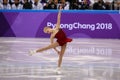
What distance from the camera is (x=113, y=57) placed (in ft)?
43.3

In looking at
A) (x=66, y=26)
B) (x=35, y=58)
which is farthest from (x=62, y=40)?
(x=66, y=26)

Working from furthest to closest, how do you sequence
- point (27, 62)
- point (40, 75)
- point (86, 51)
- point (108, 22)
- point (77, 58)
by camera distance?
point (108, 22)
point (86, 51)
point (77, 58)
point (27, 62)
point (40, 75)

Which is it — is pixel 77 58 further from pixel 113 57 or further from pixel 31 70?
pixel 31 70

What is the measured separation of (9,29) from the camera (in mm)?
19906

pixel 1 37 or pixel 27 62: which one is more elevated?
pixel 27 62

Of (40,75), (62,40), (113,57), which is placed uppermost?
(62,40)

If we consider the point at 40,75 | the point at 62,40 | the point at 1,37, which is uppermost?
the point at 62,40

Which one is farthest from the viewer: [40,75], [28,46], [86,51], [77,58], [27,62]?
[28,46]

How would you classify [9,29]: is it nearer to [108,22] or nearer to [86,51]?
[108,22]

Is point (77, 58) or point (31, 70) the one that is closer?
point (31, 70)

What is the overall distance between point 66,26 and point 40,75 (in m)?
10.4

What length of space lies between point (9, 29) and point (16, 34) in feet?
1.38

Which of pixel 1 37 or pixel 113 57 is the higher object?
pixel 113 57

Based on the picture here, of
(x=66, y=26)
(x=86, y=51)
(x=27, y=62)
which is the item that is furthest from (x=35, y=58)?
(x=66, y=26)
